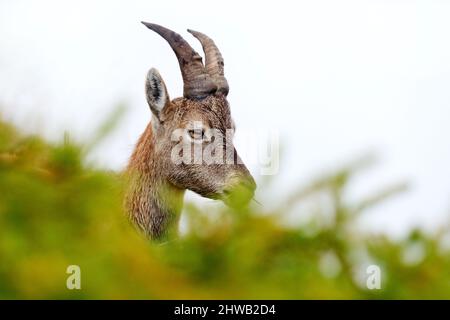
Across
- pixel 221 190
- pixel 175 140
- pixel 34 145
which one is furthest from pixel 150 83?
pixel 34 145

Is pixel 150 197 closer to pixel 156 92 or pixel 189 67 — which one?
pixel 156 92

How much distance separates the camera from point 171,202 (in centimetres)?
1206

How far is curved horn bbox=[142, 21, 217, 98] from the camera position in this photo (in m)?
13.5

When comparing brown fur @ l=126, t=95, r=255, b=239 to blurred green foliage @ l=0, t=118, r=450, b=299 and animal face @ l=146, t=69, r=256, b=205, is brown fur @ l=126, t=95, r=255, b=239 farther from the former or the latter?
blurred green foliage @ l=0, t=118, r=450, b=299

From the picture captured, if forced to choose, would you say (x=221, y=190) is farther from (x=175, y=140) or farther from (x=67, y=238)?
(x=67, y=238)

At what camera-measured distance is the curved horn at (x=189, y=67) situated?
44.4 ft

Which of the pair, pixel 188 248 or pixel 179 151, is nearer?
pixel 188 248

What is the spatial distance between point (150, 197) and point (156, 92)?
195 cm

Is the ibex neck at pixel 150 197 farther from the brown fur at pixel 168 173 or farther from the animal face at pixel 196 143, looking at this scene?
the animal face at pixel 196 143

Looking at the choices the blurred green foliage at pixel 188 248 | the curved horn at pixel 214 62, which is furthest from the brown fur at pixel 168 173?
the blurred green foliage at pixel 188 248

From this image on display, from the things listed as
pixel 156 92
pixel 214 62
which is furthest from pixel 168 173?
pixel 214 62

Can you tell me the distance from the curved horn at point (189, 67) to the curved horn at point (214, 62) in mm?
148

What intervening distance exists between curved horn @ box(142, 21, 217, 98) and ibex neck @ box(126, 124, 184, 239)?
58.0 inches

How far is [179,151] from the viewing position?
12.5m
